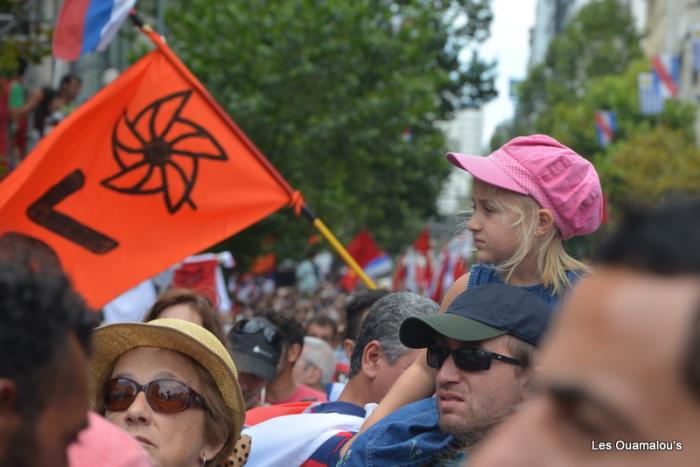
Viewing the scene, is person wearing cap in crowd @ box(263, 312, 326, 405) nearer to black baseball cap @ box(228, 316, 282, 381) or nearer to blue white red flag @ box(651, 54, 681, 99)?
black baseball cap @ box(228, 316, 282, 381)

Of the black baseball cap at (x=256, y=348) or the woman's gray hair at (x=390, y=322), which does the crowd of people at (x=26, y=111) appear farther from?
the woman's gray hair at (x=390, y=322)

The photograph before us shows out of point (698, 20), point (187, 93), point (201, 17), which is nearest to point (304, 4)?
point (201, 17)

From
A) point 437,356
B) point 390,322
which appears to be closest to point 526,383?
point 437,356

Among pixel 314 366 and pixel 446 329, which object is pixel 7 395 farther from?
pixel 314 366

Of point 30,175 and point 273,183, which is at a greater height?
point 30,175

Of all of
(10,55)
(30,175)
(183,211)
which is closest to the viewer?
(30,175)

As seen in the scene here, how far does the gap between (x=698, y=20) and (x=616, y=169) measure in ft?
53.1

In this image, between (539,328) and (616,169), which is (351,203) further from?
(539,328)

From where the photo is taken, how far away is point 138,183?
22.4ft

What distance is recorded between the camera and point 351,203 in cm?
3041

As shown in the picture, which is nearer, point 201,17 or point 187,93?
point 187,93

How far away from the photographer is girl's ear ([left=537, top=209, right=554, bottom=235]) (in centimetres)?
364

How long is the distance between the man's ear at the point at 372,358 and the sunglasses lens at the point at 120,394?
1.37m

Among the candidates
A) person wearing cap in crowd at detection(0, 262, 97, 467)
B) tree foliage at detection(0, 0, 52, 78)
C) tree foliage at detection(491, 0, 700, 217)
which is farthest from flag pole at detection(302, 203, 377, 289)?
tree foliage at detection(491, 0, 700, 217)
